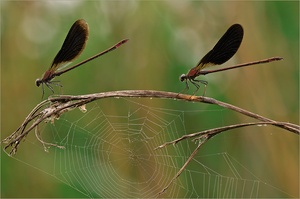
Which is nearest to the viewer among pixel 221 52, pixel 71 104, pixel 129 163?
pixel 71 104

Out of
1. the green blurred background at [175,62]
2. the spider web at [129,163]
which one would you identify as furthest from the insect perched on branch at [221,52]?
the green blurred background at [175,62]

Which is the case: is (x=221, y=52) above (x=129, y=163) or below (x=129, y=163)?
above

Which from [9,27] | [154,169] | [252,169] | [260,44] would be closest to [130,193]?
[154,169]

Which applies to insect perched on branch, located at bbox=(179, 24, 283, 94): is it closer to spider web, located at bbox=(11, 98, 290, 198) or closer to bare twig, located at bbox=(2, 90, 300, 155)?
bare twig, located at bbox=(2, 90, 300, 155)

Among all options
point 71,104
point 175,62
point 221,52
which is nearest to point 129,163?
point 175,62

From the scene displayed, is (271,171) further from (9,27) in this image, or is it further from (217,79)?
(9,27)

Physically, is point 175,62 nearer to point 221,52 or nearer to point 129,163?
point 129,163

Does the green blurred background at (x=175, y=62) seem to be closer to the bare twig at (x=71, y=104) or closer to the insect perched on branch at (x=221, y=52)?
the insect perched on branch at (x=221, y=52)
